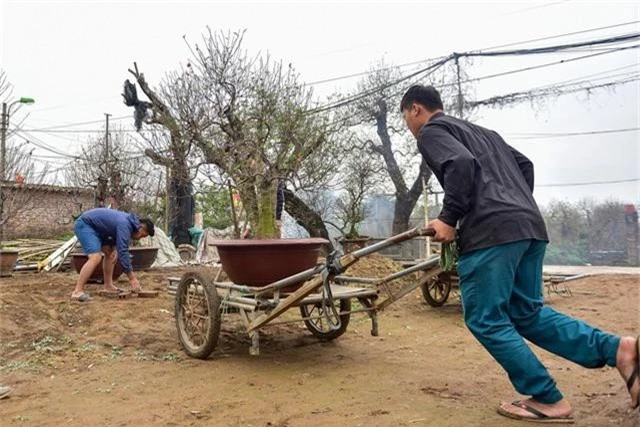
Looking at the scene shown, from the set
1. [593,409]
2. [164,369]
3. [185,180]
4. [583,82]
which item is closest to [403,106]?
[593,409]

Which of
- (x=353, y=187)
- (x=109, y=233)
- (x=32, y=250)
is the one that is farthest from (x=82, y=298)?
(x=353, y=187)

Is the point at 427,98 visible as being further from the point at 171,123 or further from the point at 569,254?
the point at 569,254

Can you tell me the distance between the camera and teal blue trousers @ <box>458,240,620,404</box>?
2281 mm

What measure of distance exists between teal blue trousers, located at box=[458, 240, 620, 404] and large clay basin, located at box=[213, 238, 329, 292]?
4.93ft

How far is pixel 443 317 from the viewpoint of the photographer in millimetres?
6449

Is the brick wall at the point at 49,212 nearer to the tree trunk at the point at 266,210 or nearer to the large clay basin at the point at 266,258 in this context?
the tree trunk at the point at 266,210

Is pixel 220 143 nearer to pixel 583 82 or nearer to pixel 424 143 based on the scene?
pixel 424 143

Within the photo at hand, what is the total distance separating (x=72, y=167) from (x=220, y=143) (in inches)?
559

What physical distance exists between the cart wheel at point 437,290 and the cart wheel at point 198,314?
12.3 ft

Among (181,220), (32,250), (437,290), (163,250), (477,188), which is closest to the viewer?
(477,188)

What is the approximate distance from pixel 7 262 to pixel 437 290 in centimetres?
670

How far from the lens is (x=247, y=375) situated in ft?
11.5

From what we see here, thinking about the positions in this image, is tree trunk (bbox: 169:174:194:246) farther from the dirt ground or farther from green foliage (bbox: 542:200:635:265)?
green foliage (bbox: 542:200:635:265)

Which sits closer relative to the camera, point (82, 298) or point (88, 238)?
point (82, 298)
